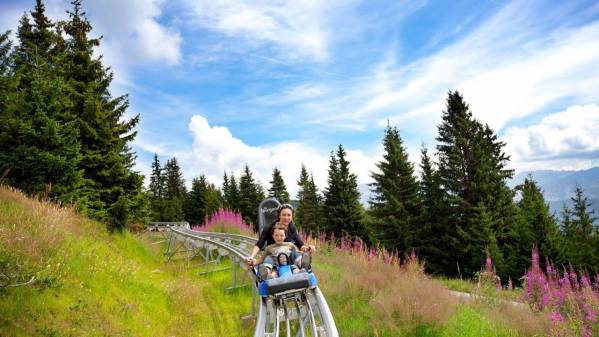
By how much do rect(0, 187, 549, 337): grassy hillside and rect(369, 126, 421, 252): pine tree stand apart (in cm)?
1609

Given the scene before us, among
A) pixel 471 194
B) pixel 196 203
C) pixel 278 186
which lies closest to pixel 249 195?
pixel 278 186

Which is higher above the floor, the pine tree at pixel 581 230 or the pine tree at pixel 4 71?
the pine tree at pixel 4 71

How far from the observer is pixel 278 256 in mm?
5570

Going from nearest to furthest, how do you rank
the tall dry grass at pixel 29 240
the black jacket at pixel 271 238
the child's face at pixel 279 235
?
the tall dry grass at pixel 29 240 → the child's face at pixel 279 235 → the black jacket at pixel 271 238

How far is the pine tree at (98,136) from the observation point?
1289cm

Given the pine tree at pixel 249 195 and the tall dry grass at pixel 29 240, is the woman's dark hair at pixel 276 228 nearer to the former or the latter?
the tall dry grass at pixel 29 240

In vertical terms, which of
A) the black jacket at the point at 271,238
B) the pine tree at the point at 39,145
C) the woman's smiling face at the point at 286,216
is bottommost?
the black jacket at the point at 271,238

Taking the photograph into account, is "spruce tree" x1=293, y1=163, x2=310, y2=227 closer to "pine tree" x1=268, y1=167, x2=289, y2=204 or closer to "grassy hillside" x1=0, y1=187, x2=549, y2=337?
"pine tree" x1=268, y1=167, x2=289, y2=204

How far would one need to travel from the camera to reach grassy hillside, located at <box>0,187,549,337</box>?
4977 mm

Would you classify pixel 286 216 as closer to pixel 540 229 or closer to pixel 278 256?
pixel 278 256

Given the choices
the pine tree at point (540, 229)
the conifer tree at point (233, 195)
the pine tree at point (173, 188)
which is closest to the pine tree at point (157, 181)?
the pine tree at point (173, 188)

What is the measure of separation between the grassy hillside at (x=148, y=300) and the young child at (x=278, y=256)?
59.3 inches

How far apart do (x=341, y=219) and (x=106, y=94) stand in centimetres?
2073

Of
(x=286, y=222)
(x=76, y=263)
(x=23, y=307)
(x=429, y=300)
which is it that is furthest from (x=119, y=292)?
(x=429, y=300)
